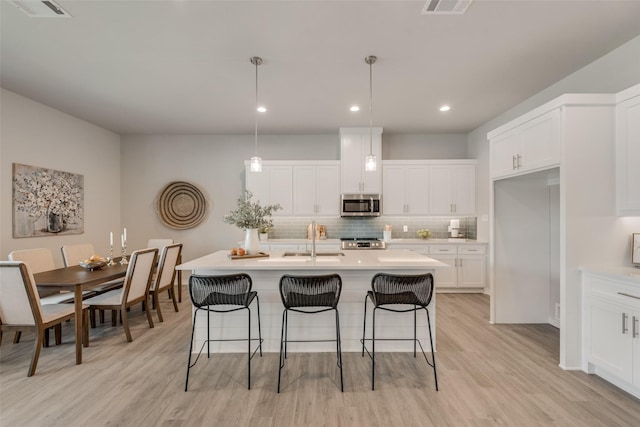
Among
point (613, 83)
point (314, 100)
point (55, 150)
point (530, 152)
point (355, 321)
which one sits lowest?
point (355, 321)

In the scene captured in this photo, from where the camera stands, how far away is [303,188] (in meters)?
5.50

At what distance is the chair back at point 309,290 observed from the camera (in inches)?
94.0

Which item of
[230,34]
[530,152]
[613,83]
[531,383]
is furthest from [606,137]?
[230,34]

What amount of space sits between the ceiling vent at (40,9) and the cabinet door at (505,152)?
14.1 ft

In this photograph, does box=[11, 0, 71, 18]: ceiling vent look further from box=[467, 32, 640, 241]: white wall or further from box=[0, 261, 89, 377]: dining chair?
box=[467, 32, 640, 241]: white wall

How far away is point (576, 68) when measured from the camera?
3.24 meters

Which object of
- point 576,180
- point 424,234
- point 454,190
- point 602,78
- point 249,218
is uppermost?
point 602,78

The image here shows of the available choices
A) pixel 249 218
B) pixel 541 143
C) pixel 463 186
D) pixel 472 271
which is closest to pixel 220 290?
pixel 249 218

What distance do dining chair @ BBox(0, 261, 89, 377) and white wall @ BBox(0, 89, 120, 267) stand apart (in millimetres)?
1628

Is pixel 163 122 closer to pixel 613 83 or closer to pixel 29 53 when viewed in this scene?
pixel 29 53

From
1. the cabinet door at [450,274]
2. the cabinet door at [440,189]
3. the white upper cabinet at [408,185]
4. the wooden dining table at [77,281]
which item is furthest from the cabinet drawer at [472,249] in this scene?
the wooden dining table at [77,281]

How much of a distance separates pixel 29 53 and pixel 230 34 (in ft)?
6.68

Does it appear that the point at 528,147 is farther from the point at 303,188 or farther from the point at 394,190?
the point at 303,188

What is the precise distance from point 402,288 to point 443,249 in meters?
3.12
